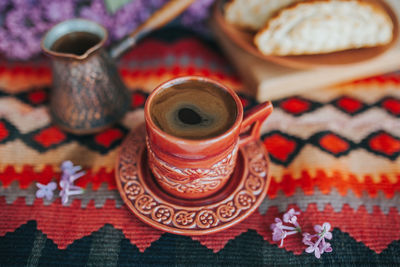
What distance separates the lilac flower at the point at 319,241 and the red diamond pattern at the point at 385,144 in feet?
0.85

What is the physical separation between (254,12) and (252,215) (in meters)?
0.50

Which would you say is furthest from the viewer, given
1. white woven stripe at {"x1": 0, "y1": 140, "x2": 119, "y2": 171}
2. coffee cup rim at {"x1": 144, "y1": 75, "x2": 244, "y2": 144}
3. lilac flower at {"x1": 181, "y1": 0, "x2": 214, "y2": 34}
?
lilac flower at {"x1": 181, "y1": 0, "x2": 214, "y2": 34}

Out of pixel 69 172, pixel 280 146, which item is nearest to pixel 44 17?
pixel 69 172

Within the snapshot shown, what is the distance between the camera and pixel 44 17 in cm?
81

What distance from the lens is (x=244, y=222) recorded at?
0.59 m

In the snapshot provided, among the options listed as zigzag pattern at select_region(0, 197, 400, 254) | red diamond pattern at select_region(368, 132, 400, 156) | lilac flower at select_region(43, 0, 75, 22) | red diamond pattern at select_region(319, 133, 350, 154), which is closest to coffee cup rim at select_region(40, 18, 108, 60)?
lilac flower at select_region(43, 0, 75, 22)

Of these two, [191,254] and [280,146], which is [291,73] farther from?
[191,254]

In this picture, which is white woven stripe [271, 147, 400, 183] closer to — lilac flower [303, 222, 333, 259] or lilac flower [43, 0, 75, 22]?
lilac flower [303, 222, 333, 259]

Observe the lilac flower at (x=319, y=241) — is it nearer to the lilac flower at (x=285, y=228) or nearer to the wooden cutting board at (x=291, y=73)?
the lilac flower at (x=285, y=228)

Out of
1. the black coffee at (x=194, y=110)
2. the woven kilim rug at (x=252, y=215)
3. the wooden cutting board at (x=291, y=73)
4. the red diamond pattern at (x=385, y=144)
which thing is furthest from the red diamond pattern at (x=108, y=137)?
the red diamond pattern at (x=385, y=144)

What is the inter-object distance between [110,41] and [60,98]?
295 mm

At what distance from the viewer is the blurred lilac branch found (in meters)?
0.79

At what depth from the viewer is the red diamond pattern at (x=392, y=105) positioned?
0.79m

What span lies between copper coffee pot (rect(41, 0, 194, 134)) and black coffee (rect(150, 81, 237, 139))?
0.19 m
